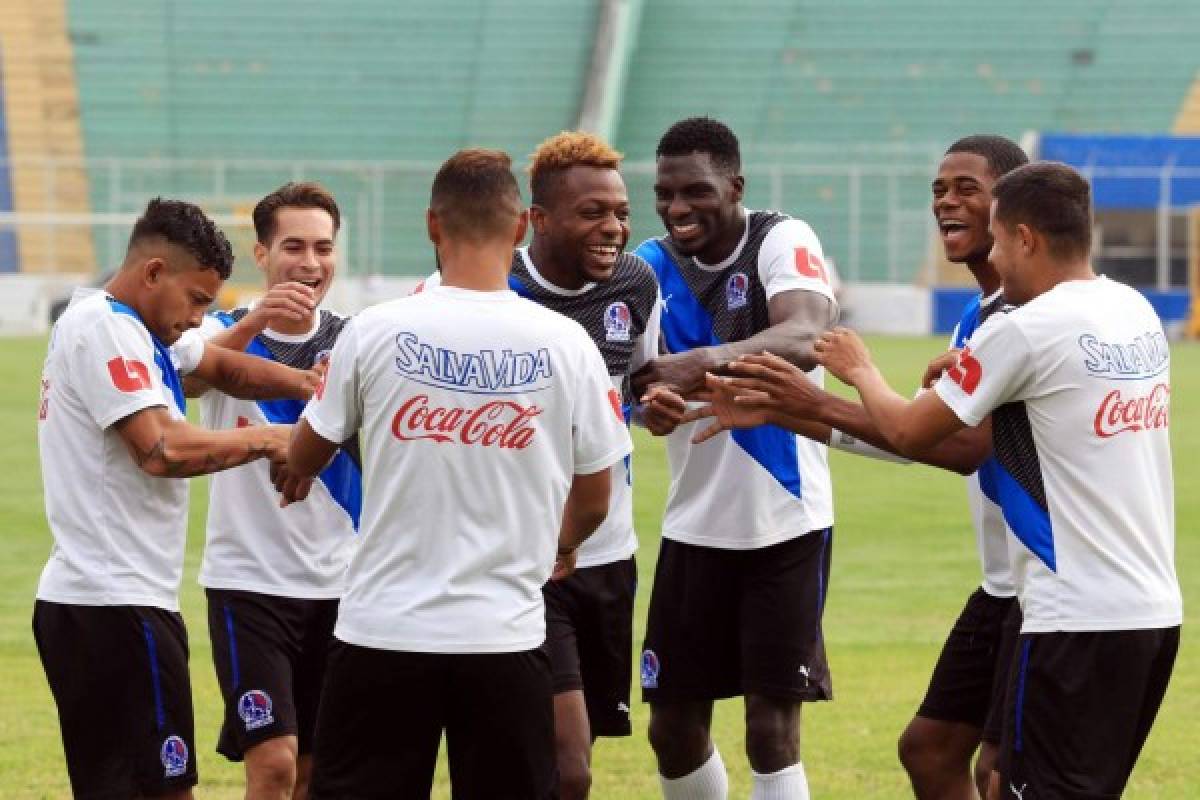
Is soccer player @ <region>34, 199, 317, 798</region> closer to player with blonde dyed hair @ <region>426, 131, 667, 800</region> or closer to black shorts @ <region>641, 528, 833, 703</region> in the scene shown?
player with blonde dyed hair @ <region>426, 131, 667, 800</region>

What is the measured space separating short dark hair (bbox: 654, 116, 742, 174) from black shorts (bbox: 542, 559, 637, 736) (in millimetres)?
1428

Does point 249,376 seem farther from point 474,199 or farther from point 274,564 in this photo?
point 474,199

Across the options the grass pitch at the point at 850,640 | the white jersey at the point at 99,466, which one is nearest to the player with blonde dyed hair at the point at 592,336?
the grass pitch at the point at 850,640

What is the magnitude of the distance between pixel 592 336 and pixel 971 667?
5.42 feet

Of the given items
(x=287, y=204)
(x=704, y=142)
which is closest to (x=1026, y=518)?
(x=704, y=142)

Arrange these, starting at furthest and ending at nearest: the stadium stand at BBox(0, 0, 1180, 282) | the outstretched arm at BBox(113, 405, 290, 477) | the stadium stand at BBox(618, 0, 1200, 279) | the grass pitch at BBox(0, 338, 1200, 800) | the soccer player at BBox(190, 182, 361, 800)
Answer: the stadium stand at BBox(618, 0, 1200, 279)
the stadium stand at BBox(0, 0, 1180, 282)
the grass pitch at BBox(0, 338, 1200, 800)
the soccer player at BBox(190, 182, 361, 800)
the outstretched arm at BBox(113, 405, 290, 477)

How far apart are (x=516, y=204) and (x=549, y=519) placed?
2.73ft

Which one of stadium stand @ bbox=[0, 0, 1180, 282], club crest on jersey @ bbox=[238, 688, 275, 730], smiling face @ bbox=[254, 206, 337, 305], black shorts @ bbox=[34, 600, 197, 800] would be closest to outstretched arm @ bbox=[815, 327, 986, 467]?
smiling face @ bbox=[254, 206, 337, 305]

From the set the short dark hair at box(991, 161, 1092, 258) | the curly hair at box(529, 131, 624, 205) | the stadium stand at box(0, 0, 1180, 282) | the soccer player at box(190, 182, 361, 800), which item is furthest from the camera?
the stadium stand at box(0, 0, 1180, 282)

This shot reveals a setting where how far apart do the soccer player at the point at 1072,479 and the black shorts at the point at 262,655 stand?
2.40m

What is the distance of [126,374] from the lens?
19.7 ft

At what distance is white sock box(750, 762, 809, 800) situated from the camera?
286 inches

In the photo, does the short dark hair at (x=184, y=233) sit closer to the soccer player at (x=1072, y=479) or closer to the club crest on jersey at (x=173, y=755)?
the club crest on jersey at (x=173, y=755)

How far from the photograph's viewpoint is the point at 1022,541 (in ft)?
19.1
